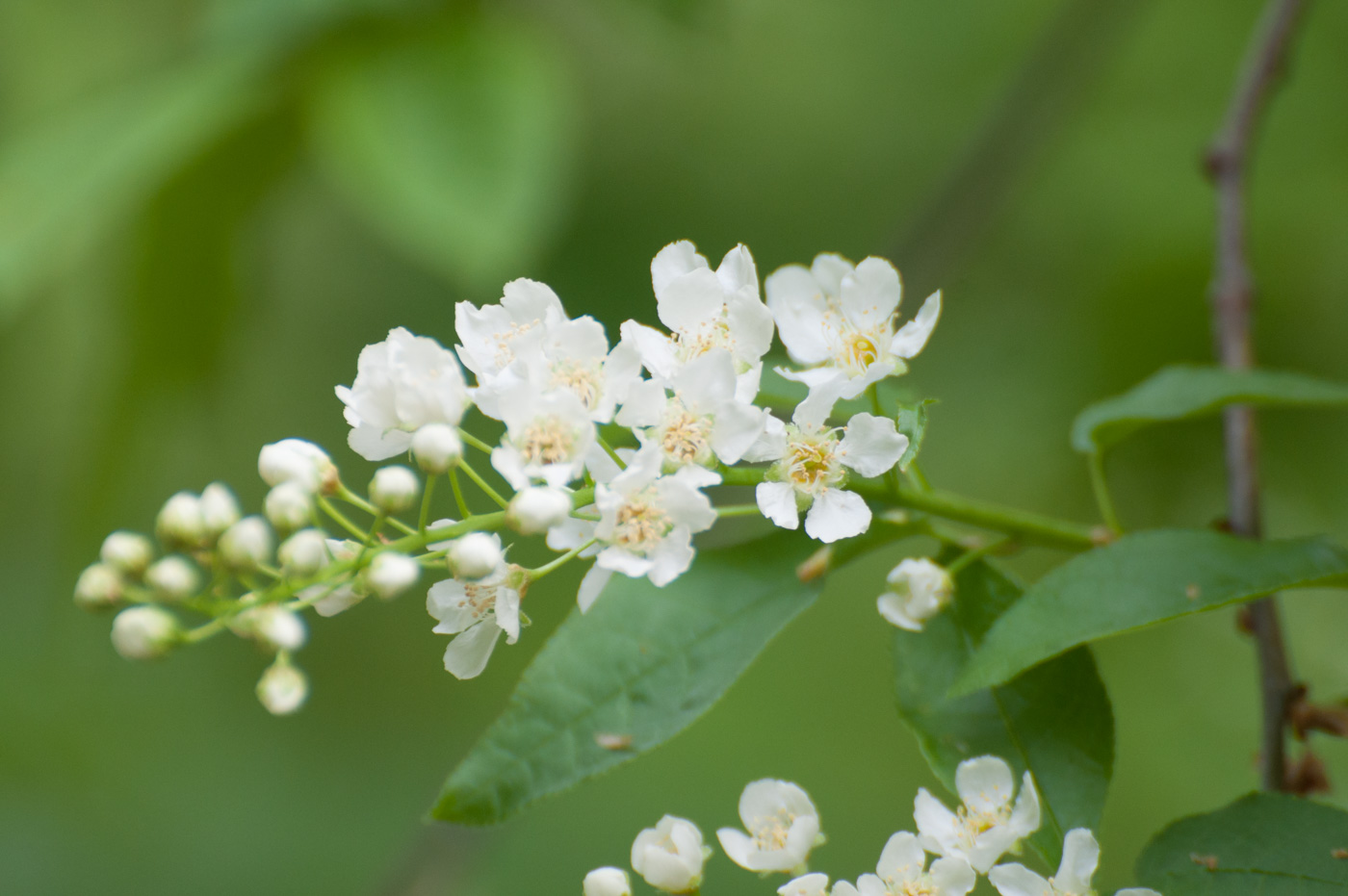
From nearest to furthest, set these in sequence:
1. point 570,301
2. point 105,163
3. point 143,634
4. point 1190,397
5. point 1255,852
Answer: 1. point 143,634
2. point 1255,852
3. point 1190,397
4. point 105,163
5. point 570,301

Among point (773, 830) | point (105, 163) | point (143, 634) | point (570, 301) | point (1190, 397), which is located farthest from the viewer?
point (570, 301)

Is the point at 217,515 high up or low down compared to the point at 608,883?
up

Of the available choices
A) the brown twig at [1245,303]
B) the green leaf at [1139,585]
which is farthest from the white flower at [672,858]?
the brown twig at [1245,303]

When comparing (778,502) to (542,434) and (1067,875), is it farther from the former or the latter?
(1067,875)

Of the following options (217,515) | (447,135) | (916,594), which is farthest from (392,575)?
(447,135)

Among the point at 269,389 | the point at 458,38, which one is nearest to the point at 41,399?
the point at 269,389

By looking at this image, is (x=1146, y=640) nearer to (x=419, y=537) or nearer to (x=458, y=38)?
(x=458, y=38)

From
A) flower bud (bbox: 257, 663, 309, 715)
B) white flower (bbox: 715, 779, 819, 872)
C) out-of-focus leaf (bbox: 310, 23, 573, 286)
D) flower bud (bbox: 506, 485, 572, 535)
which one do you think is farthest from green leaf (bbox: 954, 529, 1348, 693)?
out-of-focus leaf (bbox: 310, 23, 573, 286)
